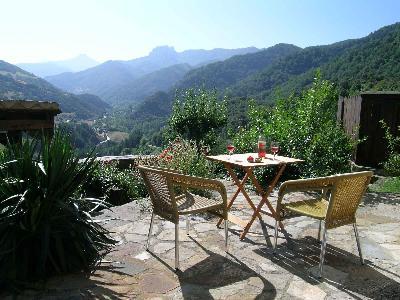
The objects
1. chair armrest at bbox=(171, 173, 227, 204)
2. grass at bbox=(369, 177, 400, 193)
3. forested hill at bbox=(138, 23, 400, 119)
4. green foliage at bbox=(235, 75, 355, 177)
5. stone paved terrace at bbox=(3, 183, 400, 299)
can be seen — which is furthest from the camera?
forested hill at bbox=(138, 23, 400, 119)

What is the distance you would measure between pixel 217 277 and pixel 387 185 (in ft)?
18.5

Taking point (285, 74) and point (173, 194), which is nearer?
point (173, 194)

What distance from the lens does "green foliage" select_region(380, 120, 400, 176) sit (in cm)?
729

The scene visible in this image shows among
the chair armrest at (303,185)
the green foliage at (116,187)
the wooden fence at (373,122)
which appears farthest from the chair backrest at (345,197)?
the wooden fence at (373,122)

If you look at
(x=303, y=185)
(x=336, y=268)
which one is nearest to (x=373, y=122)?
(x=303, y=185)

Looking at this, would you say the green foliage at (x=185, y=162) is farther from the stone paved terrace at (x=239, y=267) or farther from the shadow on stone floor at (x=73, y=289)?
the shadow on stone floor at (x=73, y=289)

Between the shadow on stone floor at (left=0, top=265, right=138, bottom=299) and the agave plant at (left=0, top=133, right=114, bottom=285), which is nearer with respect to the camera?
the shadow on stone floor at (left=0, top=265, right=138, bottom=299)

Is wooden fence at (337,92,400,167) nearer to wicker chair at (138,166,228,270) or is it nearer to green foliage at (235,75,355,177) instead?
green foliage at (235,75,355,177)

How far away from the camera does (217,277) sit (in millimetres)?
3191

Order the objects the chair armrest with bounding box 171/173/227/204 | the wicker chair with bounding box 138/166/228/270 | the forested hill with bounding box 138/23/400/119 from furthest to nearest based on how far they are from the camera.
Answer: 1. the forested hill with bounding box 138/23/400/119
2. the chair armrest with bounding box 171/173/227/204
3. the wicker chair with bounding box 138/166/228/270

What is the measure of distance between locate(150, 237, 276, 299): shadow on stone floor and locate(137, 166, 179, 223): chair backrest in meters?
0.44

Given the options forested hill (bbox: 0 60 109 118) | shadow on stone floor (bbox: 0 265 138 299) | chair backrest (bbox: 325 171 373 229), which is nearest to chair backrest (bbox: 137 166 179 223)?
shadow on stone floor (bbox: 0 265 138 299)

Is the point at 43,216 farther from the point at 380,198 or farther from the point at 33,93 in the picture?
the point at 33,93

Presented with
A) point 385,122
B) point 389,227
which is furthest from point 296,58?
point 389,227
